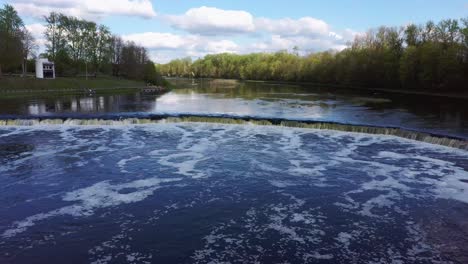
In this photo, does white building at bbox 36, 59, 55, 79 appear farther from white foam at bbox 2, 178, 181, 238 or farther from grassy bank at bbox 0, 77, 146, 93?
white foam at bbox 2, 178, 181, 238

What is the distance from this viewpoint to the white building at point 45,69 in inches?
3383

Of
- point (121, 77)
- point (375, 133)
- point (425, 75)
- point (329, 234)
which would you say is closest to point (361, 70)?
point (425, 75)

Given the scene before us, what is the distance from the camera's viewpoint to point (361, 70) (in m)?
103

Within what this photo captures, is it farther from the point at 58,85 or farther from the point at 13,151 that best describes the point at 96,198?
the point at 58,85

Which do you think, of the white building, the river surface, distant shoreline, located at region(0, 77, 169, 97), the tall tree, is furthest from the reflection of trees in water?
the white building

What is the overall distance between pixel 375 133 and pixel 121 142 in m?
19.5

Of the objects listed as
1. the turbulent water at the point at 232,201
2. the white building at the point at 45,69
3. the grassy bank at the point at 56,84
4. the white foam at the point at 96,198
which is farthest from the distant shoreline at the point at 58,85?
the white foam at the point at 96,198

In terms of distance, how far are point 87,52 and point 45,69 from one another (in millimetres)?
22518

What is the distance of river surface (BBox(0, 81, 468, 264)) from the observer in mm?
12000

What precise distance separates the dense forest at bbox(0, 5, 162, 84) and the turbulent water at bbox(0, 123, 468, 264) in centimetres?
7593

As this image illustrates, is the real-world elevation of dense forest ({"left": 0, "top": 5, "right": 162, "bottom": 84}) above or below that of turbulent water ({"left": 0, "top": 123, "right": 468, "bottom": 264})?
above

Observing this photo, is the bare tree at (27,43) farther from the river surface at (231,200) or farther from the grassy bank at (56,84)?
the river surface at (231,200)

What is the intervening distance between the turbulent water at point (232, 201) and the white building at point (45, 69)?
64105 mm

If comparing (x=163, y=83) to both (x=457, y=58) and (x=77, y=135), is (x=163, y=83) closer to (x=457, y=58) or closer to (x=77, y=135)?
(x=457, y=58)
